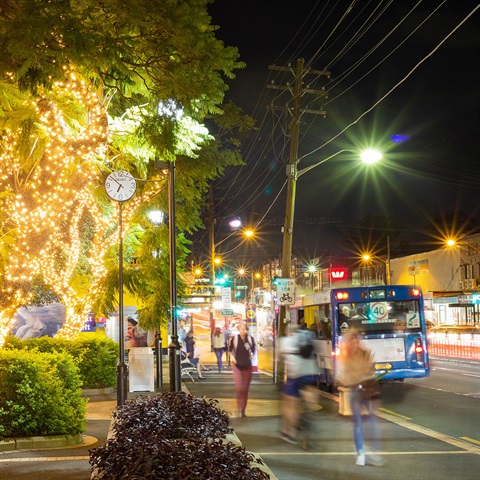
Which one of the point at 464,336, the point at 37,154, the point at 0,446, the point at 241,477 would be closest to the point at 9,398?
the point at 0,446

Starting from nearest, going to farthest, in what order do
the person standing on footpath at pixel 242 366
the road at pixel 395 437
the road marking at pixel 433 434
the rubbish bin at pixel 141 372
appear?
the road at pixel 395 437 → the road marking at pixel 433 434 → the person standing on footpath at pixel 242 366 → the rubbish bin at pixel 141 372

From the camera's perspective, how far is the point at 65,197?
15.1 m

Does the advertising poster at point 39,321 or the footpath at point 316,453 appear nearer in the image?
the footpath at point 316,453

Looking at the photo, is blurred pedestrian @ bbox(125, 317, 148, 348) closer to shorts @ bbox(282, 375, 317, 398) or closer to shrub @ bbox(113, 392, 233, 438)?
shorts @ bbox(282, 375, 317, 398)

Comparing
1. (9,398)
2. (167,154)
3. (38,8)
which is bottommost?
(9,398)

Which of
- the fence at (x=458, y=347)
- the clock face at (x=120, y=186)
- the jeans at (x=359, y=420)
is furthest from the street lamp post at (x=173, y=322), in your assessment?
the fence at (x=458, y=347)

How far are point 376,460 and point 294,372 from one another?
2362 mm

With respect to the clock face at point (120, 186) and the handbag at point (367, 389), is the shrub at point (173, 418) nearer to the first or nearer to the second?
the handbag at point (367, 389)

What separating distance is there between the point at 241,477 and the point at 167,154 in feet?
23.6

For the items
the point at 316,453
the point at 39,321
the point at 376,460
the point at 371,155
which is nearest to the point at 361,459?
the point at 376,460

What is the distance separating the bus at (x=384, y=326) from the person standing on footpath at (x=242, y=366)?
15.6 ft

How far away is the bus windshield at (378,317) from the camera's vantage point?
62.5ft

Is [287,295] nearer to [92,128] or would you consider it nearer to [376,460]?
[92,128]

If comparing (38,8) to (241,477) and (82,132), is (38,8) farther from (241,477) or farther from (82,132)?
(82,132)
